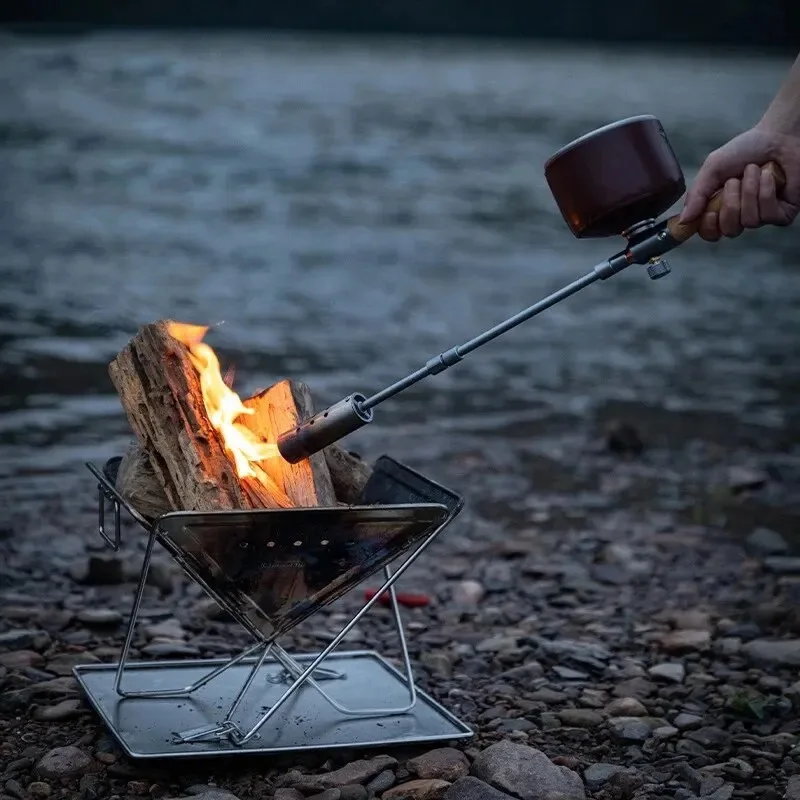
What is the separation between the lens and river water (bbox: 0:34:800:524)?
905cm

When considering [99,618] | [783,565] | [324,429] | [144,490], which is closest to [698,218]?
[324,429]

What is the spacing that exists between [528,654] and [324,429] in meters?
1.59

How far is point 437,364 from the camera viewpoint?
3.57 m

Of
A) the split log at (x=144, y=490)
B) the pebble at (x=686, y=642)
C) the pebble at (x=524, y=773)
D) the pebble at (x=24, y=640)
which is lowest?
the pebble at (x=686, y=642)

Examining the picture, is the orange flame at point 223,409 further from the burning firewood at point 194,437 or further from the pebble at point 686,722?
the pebble at point 686,722

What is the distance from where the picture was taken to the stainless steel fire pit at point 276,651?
3.45m

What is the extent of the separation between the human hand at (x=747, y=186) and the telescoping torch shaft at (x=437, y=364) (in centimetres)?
12

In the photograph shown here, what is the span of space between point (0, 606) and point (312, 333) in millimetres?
6386

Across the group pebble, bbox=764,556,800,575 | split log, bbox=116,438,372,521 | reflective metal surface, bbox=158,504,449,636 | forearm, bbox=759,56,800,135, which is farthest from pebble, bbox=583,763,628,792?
pebble, bbox=764,556,800,575

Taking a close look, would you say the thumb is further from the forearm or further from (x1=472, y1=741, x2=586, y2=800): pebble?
(x1=472, y1=741, x2=586, y2=800): pebble

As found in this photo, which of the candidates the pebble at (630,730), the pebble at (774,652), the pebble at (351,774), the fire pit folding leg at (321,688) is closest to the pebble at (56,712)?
the fire pit folding leg at (321,688)

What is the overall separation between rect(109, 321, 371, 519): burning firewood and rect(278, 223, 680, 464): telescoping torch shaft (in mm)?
189

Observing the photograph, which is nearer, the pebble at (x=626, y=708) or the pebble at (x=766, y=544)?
the pebble at (x=626, y=708)

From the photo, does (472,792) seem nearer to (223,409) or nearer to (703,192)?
(223,409)
